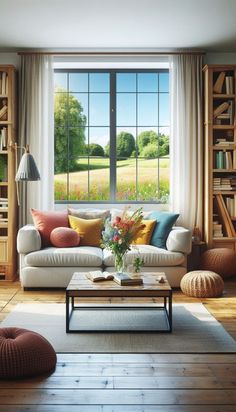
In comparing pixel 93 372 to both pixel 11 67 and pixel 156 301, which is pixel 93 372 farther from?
pixel 11 67

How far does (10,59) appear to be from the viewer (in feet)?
23.4

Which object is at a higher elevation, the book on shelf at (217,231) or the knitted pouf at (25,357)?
the book on shelf at (217,231)

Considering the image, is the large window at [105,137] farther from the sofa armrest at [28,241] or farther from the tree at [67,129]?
the sofa armrest at [28,241]

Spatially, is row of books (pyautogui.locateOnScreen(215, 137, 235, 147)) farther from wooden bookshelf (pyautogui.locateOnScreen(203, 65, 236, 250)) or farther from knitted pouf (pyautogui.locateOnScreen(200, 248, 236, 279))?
knitted pouf (pyautogui.locateOnScreen(200, 248, 236, 279))

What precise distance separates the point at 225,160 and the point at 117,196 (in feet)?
5.32

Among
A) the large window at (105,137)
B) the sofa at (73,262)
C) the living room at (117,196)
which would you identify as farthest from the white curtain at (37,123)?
the sofa at (73,262)

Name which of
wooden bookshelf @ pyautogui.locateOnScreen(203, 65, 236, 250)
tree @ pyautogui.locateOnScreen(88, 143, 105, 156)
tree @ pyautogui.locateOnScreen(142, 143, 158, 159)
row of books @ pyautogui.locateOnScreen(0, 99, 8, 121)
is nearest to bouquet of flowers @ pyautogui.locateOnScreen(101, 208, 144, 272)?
wooden bookshelf @ pyautogui.locateOnScreen(203, 65, 236, 250)

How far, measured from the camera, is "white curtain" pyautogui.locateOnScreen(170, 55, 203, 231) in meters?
7.02

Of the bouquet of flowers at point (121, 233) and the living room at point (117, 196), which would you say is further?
the bouquet of flowers at point (121, 233)

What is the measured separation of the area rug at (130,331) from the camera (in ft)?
13.4

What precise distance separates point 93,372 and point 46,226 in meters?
3.14

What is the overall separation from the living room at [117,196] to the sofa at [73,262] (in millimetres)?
12

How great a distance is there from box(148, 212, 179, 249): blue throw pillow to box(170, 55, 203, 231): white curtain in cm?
58

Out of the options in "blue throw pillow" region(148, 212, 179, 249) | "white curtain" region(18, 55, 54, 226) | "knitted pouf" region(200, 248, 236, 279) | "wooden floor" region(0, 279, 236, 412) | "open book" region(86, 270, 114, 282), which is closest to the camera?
"wooden floor" region(0, 279, 236, 412)
